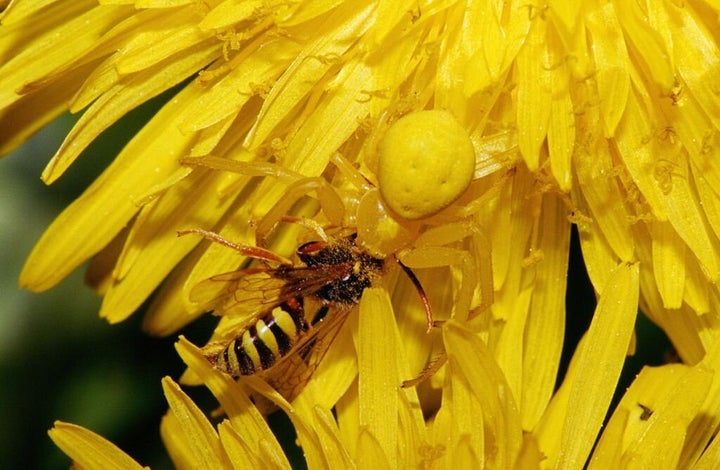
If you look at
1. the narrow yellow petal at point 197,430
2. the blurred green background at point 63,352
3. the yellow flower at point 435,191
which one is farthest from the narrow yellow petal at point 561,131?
the blurred green background at point 63,352

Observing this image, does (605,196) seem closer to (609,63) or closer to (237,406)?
(609,63)

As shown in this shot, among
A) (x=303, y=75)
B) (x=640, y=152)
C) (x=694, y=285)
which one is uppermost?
(x=303, y=75)

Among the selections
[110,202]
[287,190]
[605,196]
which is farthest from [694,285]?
[110,202]

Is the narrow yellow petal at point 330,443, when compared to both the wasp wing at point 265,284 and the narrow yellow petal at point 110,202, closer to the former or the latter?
the wasp wing at point 265,284

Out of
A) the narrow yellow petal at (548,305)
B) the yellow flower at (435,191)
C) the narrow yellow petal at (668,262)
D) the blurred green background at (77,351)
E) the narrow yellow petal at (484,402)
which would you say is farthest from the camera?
the blurred green background at (77,351)

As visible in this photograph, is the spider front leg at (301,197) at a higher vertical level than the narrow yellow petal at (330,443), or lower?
higher

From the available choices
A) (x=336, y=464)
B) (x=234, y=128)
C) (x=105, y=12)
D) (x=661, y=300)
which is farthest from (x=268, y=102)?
(x=661, y=300)

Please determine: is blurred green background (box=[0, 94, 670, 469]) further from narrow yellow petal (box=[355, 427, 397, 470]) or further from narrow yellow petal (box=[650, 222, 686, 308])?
narrow yellow petal (box=[355, 427, 397, 470])
